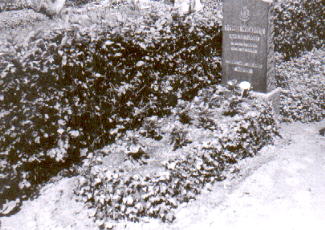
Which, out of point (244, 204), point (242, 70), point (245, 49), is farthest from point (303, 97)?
point (244, 204)

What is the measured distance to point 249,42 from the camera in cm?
618

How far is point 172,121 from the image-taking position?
583cm

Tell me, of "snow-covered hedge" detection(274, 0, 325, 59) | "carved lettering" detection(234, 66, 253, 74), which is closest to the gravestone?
"carved lettering" detection(234, 66, 253, 74)

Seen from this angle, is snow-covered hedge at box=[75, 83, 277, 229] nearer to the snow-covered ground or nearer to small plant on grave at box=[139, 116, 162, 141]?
small plant on grave at box=[139, 116, 162, 141]

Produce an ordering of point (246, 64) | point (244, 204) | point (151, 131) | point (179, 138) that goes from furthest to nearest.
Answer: point (246, 64), point (151, 131), point (179, 138), point (244, 204)

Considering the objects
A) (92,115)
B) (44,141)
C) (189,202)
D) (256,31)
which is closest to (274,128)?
(256,31)

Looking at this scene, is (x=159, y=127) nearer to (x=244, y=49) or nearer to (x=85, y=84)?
(x=85, y=84)

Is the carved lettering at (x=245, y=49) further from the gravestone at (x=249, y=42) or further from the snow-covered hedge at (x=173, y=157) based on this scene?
the snow-covered hedge at (x=173, y=157)

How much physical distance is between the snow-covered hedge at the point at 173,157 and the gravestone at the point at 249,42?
46 cm

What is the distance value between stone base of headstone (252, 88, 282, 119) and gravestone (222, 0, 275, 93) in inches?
3.4

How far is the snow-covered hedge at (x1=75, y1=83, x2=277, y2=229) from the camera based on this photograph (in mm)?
4289

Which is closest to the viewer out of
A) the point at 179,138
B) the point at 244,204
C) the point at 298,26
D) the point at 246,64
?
the point at 244,204

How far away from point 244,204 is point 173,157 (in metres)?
1.02

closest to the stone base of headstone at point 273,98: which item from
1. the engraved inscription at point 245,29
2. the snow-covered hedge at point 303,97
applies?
the snow-covered hedge at point 303,97
